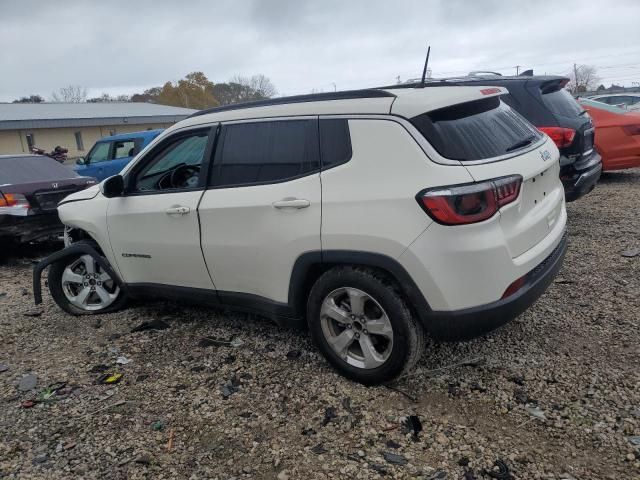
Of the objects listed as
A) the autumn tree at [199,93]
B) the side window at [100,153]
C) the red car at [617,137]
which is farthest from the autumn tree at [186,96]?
the red car at [617,137]

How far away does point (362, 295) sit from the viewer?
10.2 ft

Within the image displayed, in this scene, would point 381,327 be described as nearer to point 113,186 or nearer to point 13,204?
point 113,186

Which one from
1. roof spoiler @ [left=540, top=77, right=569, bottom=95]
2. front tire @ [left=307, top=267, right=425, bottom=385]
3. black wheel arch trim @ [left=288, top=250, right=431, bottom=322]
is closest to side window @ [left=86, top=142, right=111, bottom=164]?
roof spoiler @ [left=540, top=77, right=569, bottom=95]

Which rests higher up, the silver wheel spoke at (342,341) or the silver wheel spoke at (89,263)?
the silver wheel spoke at (89,263)

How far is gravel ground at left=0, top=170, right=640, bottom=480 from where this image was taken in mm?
2660

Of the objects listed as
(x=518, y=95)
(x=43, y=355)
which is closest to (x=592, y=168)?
(x=518, y=95)

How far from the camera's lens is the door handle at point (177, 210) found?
12.4 feet

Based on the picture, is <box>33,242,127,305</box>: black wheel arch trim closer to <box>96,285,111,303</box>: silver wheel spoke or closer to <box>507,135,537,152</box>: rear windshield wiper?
<box>96,285,111,303</box>: silver wheel spoke

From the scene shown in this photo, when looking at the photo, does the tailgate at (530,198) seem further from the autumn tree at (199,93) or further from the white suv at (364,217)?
the autumn tree at (199,93)

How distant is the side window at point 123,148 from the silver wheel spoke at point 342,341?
1024 cm

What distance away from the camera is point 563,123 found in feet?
18.5

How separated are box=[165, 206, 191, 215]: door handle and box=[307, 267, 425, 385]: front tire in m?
1.18

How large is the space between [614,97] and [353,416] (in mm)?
21400

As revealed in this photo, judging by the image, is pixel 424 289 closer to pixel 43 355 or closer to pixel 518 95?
pixel 43 355
